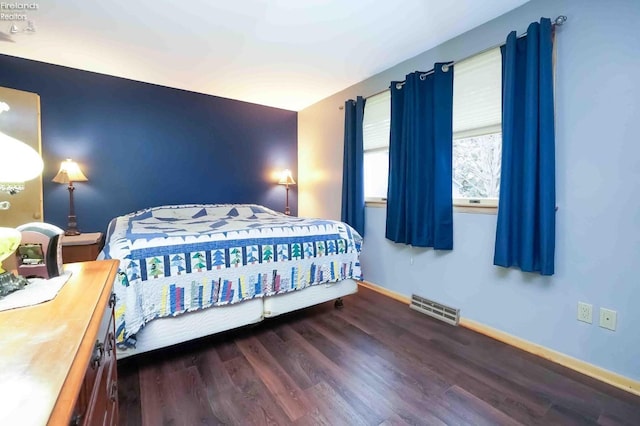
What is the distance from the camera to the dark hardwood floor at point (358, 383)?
1.35m

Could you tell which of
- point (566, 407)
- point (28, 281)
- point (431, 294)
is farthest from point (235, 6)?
point (566, 407)

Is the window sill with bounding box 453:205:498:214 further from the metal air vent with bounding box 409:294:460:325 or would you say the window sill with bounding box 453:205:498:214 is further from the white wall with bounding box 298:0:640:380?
the metal air vent with bounding box 409:294:460:325

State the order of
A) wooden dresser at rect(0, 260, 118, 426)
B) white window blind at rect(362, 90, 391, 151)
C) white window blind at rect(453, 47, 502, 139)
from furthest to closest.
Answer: white window blind at rect(362, 90, 391, 151)
white window blind at rect(453, 47, 502, 139)
wooden dresser at rect(0, 260, 118, 426)

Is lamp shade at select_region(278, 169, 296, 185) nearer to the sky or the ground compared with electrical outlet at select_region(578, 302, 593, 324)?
nearer to the sky

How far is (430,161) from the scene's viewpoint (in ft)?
7.93

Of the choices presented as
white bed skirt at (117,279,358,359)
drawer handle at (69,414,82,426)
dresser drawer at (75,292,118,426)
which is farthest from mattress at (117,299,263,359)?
drawer handle at (69,414,82,426)

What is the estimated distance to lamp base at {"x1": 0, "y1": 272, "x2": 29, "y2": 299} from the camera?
76 cm

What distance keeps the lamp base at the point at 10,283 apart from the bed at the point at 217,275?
0.77 m

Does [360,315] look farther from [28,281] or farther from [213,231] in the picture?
[28,281]

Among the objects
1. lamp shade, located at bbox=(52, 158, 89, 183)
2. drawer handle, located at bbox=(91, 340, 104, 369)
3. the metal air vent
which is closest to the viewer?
drawer handle, located at bbox=(91, 340, 104, 369)

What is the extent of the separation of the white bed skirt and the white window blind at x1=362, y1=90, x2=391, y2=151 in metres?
1.53

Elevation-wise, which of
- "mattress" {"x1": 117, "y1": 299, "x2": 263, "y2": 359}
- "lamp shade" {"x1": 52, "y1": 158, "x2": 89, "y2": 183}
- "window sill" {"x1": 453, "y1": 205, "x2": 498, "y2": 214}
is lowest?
"mattress" {"x1": 117, "y1": 299, "x2": 263, "y2": 359}

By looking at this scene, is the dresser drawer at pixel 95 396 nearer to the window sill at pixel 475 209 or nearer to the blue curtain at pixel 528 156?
the blue curtain at pixel 528 156

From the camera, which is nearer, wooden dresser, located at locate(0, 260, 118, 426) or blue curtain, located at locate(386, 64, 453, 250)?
wooden dresser, located at locate(0, 260, 118, 426)
